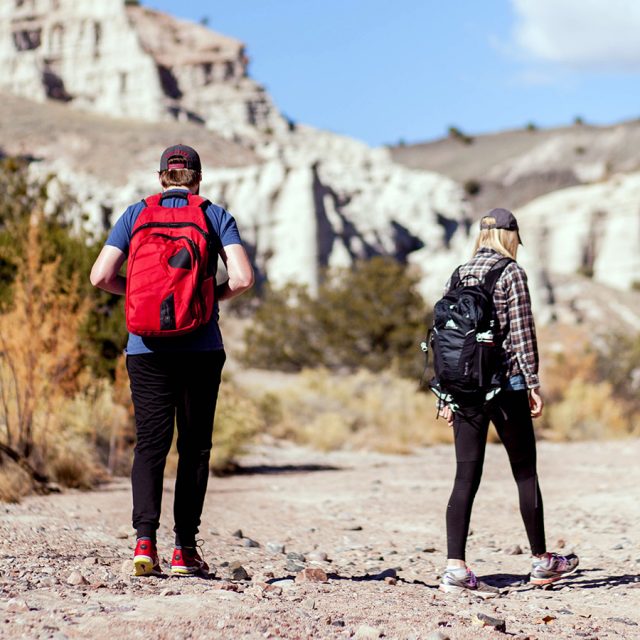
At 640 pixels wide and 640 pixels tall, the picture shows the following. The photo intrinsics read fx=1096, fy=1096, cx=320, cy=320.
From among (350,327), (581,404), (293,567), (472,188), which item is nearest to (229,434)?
(293,567)

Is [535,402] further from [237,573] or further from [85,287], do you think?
[85,287]

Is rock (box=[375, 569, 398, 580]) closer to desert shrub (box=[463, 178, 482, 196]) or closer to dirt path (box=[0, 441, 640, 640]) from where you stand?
dirt path (box=[0, 441, 640, 640])

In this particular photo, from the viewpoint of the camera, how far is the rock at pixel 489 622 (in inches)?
173

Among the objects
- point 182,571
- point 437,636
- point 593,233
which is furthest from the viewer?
point 593,233

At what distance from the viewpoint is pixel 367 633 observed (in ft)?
13.3

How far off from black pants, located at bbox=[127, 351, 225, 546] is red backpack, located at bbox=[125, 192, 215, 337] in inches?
9.1

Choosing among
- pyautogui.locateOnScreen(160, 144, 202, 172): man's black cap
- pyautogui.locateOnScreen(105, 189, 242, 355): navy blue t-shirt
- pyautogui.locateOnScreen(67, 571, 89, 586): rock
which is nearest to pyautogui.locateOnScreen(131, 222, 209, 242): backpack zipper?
pyautogui.locateOnScreen(105, 189, 242, 355): navy blue t-shirt

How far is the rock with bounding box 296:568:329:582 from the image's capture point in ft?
17.6

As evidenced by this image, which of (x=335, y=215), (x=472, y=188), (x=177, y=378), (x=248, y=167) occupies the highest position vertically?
(x=472, y=188)

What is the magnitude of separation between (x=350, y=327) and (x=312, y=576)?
20.7 metres

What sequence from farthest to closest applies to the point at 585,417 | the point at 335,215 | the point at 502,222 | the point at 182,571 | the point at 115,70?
the point at 115,70, the point at 335,215, the point at 585,417, the point at 502,222, the point at 182,571

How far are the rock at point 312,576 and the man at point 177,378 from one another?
526 millimetres

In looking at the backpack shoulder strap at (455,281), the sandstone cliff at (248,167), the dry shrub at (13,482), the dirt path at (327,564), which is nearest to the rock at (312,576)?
the dirt path at (327,564)

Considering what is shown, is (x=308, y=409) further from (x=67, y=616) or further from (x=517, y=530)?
(x=67, y=616)
